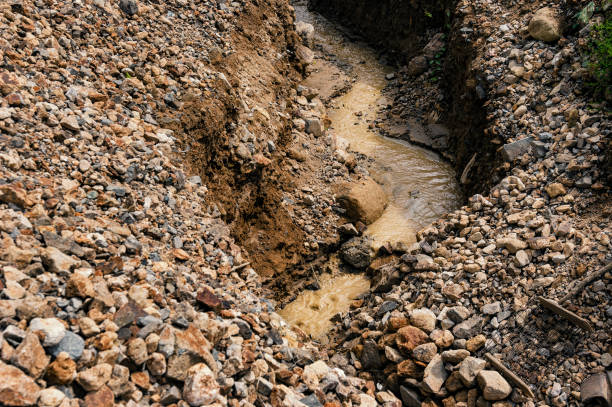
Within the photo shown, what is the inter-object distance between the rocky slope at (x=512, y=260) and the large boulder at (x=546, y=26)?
32 mm

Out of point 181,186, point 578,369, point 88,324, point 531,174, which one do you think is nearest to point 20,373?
point 88,324

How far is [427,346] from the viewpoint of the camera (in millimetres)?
5297

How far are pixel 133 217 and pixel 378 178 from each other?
6.88 metres

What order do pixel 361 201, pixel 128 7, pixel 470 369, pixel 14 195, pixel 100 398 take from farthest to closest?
pixel 361 201 → pixel 128 7 → pixel 470 369 → pixel 14 195 → pixel 100 398

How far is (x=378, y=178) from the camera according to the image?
10.2 meters

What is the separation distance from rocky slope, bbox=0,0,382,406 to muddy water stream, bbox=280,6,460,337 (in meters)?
1.72

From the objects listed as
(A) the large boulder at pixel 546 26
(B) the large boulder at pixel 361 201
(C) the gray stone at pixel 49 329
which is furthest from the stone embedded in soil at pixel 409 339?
(A) the large boulder at pixel 546 26

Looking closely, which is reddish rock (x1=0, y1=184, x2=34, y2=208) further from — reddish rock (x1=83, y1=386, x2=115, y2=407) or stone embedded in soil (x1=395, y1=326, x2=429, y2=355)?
stone embedded in soil (x1=395, y1=326, x2=429, y2=355)

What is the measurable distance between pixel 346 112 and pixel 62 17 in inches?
336

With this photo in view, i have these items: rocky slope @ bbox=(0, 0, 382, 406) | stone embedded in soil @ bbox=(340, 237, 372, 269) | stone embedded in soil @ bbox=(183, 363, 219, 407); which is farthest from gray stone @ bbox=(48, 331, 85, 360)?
stone embedded in soil @ bbox=(340, 237, 372, 269)

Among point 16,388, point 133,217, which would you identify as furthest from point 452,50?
point 16,388

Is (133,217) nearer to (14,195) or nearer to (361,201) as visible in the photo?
(14,195)

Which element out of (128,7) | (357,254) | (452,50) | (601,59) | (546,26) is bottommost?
(357,254)

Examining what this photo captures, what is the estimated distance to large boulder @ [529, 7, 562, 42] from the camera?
8.12 m
